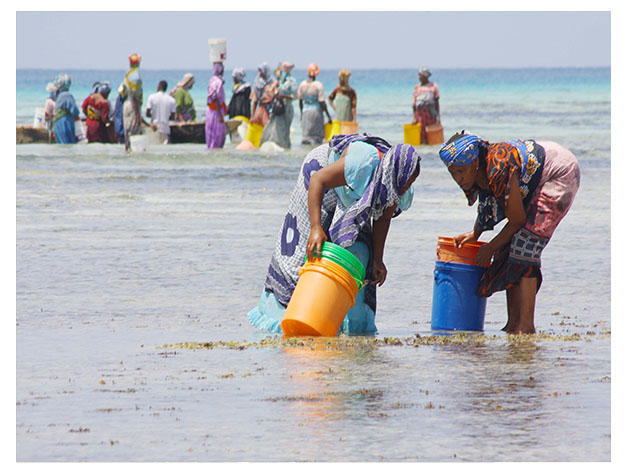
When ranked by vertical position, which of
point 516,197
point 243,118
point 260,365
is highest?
point 243,118

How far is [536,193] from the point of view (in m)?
5.98

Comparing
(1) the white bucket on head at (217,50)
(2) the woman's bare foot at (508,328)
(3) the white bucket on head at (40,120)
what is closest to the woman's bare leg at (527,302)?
(2) the woman's bare foot at (508,328)

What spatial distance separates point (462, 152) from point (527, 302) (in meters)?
0.98

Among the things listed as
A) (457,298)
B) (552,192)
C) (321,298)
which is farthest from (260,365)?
(552,192)

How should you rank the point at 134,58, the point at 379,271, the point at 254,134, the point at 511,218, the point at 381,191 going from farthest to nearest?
the point at 254,134, the point at 134,58, the point at 379,271, the point at 511,218, the point at 381,191

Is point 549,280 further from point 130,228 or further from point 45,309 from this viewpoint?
point 130,228

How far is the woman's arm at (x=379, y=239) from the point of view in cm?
593

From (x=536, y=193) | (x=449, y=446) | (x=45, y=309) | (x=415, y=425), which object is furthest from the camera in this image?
(x=45, y=309)

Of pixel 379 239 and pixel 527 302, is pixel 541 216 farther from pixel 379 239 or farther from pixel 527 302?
pixel 379 239

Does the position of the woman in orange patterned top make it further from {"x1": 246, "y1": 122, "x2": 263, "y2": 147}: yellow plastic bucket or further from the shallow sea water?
{"x1": 246, "y1": 122, "x2": 263, "y2": 147}: yellow plastic bucket

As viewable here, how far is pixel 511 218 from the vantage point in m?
5.91

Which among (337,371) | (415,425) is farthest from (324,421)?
(337,371)

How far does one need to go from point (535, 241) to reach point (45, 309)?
3.08m

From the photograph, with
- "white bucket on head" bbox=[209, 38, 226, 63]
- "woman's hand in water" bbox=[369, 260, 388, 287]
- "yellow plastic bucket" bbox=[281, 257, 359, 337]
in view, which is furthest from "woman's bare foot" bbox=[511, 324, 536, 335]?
"white bucket on head" bbox=[209, 38, 226, 63]
